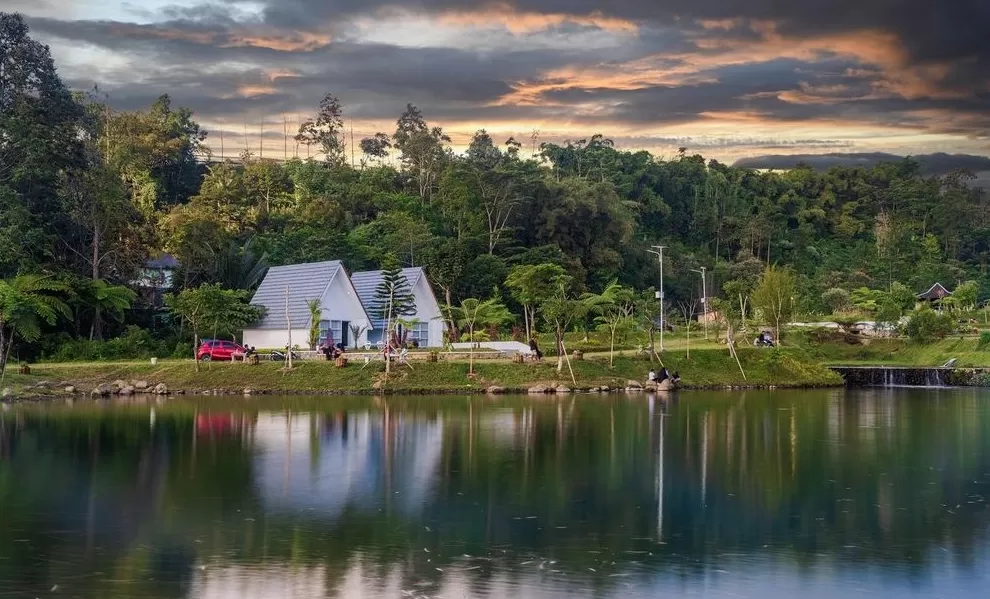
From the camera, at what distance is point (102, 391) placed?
40.2 metres

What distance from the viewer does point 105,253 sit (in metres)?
53.0

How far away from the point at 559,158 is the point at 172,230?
48327mm

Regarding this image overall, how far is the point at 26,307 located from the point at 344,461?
85.7 ft

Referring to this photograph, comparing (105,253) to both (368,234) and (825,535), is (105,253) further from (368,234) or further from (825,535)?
(825,535)

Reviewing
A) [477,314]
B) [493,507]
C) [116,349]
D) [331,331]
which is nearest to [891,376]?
[477,314]

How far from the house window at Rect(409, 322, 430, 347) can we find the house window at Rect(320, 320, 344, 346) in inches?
174

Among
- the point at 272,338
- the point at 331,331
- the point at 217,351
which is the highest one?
the point at 331,331

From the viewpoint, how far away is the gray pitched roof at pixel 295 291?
49094 millimetres

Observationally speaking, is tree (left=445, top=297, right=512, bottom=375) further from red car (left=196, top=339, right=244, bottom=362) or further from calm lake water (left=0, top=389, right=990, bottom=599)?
calm lake water (left=0, top=389, right=990, bottom=599)

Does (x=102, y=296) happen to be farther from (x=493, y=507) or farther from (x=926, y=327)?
(x=926, y=327)

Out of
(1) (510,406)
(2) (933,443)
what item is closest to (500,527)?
(2) (933,443)

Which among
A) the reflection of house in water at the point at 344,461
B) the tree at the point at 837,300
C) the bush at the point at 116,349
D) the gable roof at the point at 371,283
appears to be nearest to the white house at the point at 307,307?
the gable roof at the point at 371,283

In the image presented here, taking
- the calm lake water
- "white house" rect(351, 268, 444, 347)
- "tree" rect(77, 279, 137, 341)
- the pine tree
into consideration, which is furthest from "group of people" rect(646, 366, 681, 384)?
"tree" rect(77, 279, 137, 341)

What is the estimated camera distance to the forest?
49.8 metres
